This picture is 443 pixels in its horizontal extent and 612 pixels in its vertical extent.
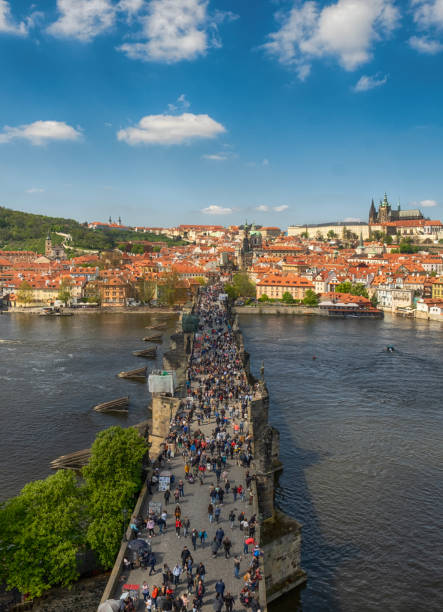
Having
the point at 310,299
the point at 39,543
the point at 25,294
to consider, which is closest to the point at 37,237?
the point at 25,294

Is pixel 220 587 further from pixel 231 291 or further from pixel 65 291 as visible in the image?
pixel 65 291

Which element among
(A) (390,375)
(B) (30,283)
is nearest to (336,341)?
(A) (390,375)

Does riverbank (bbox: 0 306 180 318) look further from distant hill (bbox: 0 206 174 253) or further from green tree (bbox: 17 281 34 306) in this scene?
distant hill (bbox: 0 206 174 253)

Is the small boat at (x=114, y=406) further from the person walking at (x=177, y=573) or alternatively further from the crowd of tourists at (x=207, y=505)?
the person walking at (x=177, y=573)

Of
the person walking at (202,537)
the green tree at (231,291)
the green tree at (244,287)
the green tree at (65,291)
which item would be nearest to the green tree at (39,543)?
the person walking at (202,537)

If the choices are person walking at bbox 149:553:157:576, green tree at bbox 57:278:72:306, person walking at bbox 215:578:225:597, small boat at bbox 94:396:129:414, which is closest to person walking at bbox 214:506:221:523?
person walking at bbox 149:553:157:576

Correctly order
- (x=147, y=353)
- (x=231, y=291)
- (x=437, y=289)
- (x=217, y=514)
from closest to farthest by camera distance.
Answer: (x=217, y=514) → (x=147, y=353) → (x=437, y=289) → (x=231, y=291)
